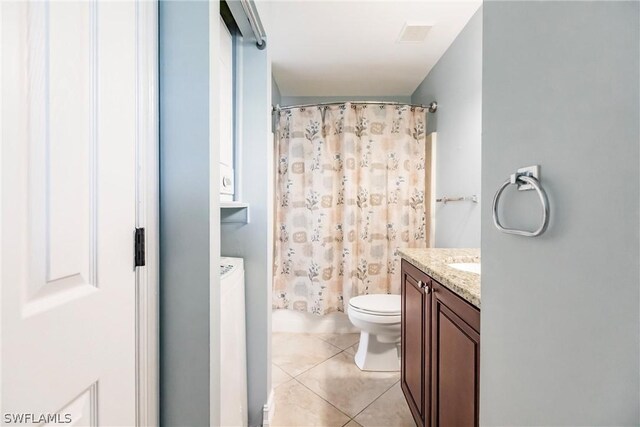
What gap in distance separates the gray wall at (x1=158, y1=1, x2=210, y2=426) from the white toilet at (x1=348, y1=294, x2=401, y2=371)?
1.47m

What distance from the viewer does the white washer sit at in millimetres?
1145

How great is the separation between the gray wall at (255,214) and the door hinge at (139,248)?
0.85 meters

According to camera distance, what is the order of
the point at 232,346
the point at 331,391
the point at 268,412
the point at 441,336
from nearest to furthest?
the point at 441,336 < the point at 232,346 < the point at 268,412 < the point at 331,391

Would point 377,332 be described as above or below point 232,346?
below

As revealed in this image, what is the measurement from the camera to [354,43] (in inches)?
89.7

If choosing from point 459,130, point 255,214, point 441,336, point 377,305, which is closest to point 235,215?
point 255,214

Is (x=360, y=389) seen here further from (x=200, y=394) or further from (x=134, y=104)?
(x=134, y=104)

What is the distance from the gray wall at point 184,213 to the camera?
0.77 m

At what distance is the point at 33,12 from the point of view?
461 millimetres
